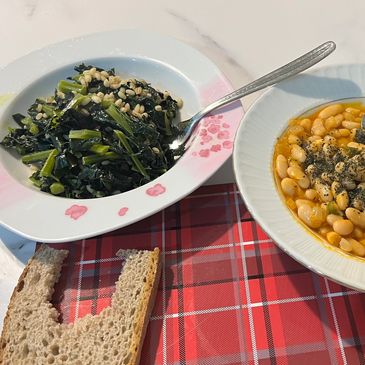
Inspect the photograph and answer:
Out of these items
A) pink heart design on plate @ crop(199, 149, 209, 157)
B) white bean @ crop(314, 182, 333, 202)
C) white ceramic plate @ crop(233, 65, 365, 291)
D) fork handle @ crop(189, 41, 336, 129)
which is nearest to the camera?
white ceramic plate @ crop(233, 65, 365, 291)

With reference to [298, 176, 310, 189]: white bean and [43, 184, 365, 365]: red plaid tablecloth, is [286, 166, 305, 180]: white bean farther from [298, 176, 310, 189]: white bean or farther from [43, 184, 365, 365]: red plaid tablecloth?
[43, 184, 365, 365]: red plaid tablecloth

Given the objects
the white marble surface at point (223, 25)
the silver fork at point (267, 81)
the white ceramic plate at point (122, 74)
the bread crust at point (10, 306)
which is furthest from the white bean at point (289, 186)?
the bread crust at point (10, 306)

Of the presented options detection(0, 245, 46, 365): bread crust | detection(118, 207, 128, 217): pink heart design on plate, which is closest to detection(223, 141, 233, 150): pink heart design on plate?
detection(118, 207, 128, 217): pink heart design on plate

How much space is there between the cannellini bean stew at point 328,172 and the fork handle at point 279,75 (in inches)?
7.8

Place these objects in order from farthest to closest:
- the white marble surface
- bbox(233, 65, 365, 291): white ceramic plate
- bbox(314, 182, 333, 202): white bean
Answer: the white marble surface
bbox(314, 182, 333, 202): white bean
bbox(233, 65, 365, 291): white ceramic plate

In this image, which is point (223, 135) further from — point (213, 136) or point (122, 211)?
point (122, 211)

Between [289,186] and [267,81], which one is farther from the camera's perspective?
[267,81]

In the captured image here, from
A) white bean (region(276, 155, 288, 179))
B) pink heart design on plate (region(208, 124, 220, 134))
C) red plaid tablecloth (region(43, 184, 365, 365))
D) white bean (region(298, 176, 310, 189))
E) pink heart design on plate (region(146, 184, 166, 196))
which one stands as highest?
pink heart design on plate (region(146, 184, 166, 196))

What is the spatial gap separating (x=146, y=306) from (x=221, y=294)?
26 centimetres

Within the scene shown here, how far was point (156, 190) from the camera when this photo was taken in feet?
5.83

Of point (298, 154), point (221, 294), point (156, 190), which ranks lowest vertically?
point (221, 294)

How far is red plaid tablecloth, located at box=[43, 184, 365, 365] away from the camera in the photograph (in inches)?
59.4

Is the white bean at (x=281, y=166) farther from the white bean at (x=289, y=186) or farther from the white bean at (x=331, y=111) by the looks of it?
the white bean at (x=331, y=111)

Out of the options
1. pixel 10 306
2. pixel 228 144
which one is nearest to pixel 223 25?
pixel 228 144
